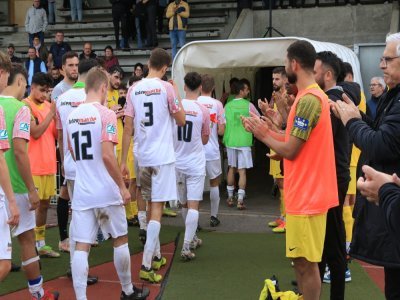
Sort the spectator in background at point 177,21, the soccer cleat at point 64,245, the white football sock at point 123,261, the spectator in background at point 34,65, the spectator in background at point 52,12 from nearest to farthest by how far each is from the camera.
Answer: the white football sock at point 123,261 → the soccer cleat at point 64,245 → the spectator in background at point 34,65 → the spectator in background at point 177,21 → the spectator in background at point 52,12

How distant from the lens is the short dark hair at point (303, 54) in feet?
14.5

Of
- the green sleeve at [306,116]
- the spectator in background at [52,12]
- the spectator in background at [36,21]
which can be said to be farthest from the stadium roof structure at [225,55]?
the spectator in background at [52,12]

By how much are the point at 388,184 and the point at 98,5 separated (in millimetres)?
18511

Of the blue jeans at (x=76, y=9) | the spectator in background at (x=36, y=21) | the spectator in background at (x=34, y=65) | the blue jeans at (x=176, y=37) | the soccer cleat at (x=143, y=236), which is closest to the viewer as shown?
the soccer cleat at (x=143, y=236)

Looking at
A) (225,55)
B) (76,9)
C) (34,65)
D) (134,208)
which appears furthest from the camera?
(76,9)

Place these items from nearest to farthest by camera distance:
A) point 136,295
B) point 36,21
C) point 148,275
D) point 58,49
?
1. point 136,295
2. point 148,275
3. point 58,49
4. point 36,21

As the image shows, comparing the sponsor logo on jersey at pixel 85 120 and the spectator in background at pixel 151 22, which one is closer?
the sponsor logo on jersey at pixel 85 120

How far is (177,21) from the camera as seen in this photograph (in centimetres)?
1548

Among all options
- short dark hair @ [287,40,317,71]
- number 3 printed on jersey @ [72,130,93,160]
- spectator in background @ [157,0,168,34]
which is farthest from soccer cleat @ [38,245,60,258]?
spectator in background @ [157,0,168,34]

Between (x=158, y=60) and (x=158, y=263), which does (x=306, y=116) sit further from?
(x=158, y=263)

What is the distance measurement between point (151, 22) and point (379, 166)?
13362mm

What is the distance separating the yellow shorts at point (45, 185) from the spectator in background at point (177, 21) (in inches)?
364

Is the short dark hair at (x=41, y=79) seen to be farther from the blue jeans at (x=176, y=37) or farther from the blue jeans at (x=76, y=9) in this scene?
the blue jeans at (x=76, y=9)

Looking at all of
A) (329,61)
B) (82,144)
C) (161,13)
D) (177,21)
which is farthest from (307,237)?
(161,13)
